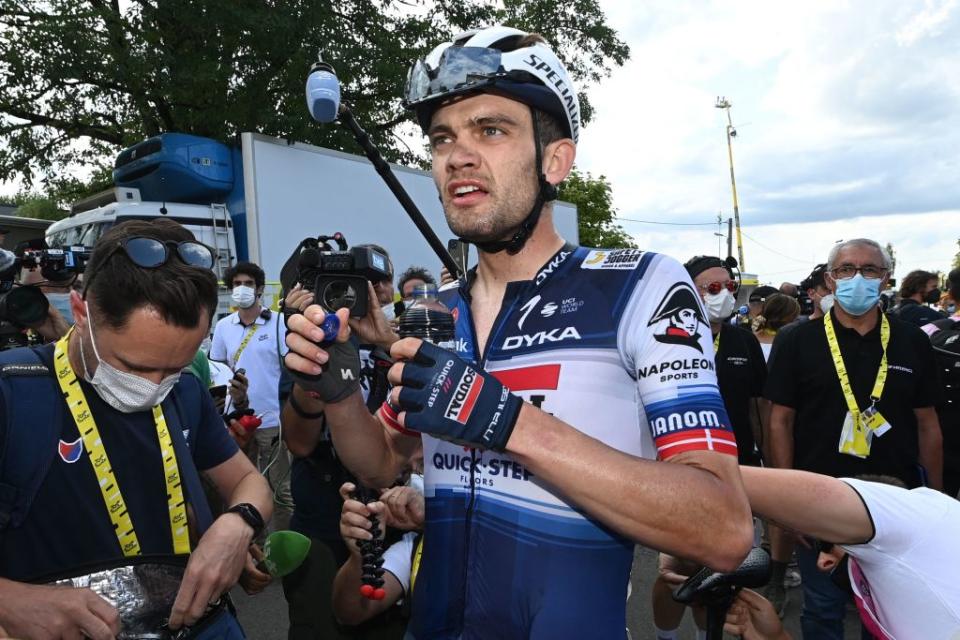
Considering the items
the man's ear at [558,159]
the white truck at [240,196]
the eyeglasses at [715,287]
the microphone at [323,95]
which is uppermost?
the white truck at [240,196]

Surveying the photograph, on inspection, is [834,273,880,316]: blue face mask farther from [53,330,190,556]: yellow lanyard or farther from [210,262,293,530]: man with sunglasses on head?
[210,262,293,530]: man with sunglasses on head

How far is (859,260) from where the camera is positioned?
14.7 ft

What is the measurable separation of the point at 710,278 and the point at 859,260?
5.50 feet

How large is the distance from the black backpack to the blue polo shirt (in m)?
5.25

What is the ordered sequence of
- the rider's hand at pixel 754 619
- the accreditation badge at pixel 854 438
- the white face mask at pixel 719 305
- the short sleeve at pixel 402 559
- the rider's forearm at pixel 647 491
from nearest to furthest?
1. the rider's forearm at pixel 647 491
2. the rider's hand at pixel 754 619
3. the short sleeve at pixel 402 559
4. the accreditation badge at pixel 854 438
5. the white face mask at pixel 719 305

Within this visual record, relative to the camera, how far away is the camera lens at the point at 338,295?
74.8 inches

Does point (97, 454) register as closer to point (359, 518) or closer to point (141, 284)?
point (141, 284)

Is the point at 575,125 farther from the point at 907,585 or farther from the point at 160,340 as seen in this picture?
the point at 907,585

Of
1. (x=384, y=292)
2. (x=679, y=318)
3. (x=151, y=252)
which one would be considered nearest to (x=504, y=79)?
(x=679, y=318)

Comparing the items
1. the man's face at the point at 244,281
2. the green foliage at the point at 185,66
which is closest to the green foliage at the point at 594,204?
the green foliage at the point at 185,66

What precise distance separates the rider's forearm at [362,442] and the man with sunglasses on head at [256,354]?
15.6 feet

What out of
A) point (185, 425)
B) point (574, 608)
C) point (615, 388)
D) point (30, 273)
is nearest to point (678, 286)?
point (615, 388)

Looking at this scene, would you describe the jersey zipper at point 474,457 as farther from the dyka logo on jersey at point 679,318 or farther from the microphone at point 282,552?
the microphone at point 282,552

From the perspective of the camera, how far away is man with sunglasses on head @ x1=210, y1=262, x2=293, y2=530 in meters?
6.70
